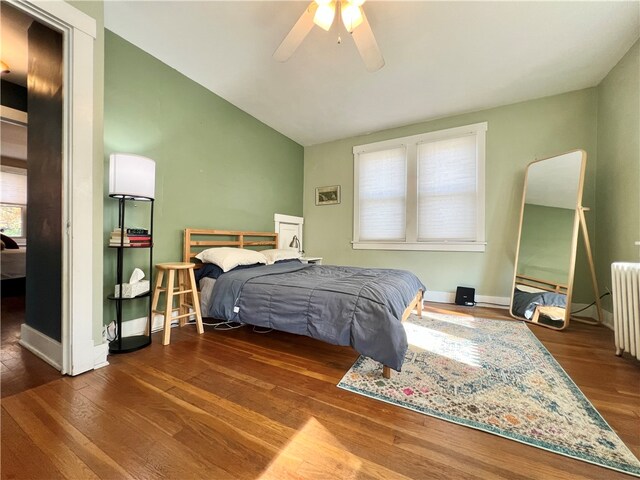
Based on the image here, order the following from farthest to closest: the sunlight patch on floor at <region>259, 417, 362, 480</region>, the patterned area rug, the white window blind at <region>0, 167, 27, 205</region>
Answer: the white window blind at <region>0, 167, 27, 205</region> → the patterned area rug → the sunlight patch on floor at <region>259, 417, 362, 480</region>

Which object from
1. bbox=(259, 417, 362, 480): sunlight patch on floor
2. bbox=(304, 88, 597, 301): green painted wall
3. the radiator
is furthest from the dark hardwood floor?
the radiator

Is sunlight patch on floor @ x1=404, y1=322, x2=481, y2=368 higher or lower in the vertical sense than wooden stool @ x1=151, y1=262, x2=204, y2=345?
lower

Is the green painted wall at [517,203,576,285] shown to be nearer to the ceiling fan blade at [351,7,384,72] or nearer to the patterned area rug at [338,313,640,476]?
the patterned area rug at [338,313,640,476]

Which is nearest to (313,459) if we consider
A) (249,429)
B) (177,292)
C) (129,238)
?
(249,429)

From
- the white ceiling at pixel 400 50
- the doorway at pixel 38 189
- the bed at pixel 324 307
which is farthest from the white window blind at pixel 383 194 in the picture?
the doorway at pixel 38 189

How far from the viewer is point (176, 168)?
2.59 metres

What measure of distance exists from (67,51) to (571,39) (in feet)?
12.6

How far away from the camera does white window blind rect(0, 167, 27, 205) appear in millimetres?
4882

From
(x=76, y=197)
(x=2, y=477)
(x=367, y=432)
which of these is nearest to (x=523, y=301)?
(x=367, y=432)

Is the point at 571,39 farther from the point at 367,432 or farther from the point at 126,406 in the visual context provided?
the point at 126,406

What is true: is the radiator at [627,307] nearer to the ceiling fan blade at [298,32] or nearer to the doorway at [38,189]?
the ceiling fan blade at [298,32]

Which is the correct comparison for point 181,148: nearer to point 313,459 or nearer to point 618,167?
point 313,459

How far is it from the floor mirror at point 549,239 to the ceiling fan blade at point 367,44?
246 cm

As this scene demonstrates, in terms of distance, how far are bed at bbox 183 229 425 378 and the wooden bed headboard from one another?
515mm
